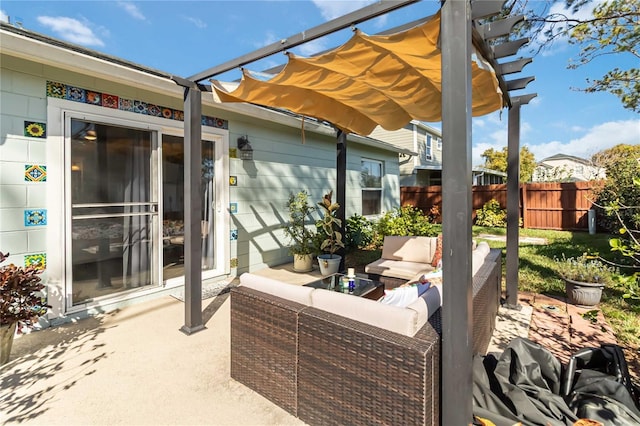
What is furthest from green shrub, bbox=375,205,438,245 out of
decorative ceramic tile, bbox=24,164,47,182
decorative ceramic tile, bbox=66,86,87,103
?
decorative ceramic tile, bbox=24,164,47,182

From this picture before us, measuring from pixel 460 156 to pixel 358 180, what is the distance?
7218 mm

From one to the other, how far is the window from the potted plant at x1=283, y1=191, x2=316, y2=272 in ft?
8.93

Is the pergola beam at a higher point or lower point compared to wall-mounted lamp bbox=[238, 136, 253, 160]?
higher

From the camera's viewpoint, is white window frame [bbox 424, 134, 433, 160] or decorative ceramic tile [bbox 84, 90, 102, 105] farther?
white window frame [bbox 424, 134, 433, 160]

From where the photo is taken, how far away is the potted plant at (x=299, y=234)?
601cm

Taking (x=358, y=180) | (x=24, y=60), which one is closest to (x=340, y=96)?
(x=24, y=60)

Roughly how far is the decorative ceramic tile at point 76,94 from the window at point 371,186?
A: 6614mm

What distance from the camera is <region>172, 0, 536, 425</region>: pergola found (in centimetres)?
162

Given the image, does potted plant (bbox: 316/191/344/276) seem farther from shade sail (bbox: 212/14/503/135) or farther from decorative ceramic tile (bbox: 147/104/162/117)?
decorative ceramic tile (bbox: 147/104/162/117)

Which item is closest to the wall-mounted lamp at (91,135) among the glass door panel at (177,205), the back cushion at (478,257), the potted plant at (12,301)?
the glass door panel at (177,205)

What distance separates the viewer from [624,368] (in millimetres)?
2008

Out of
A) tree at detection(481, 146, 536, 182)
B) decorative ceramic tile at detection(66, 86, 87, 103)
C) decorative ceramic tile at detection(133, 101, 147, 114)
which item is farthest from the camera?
tree at detection(481, 146, 536, 182)

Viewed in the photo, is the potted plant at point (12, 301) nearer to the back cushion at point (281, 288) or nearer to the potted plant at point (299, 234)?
the back cushion at point (281, 288)

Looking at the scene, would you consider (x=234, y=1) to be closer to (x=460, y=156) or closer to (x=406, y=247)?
(x=406, y=247)
